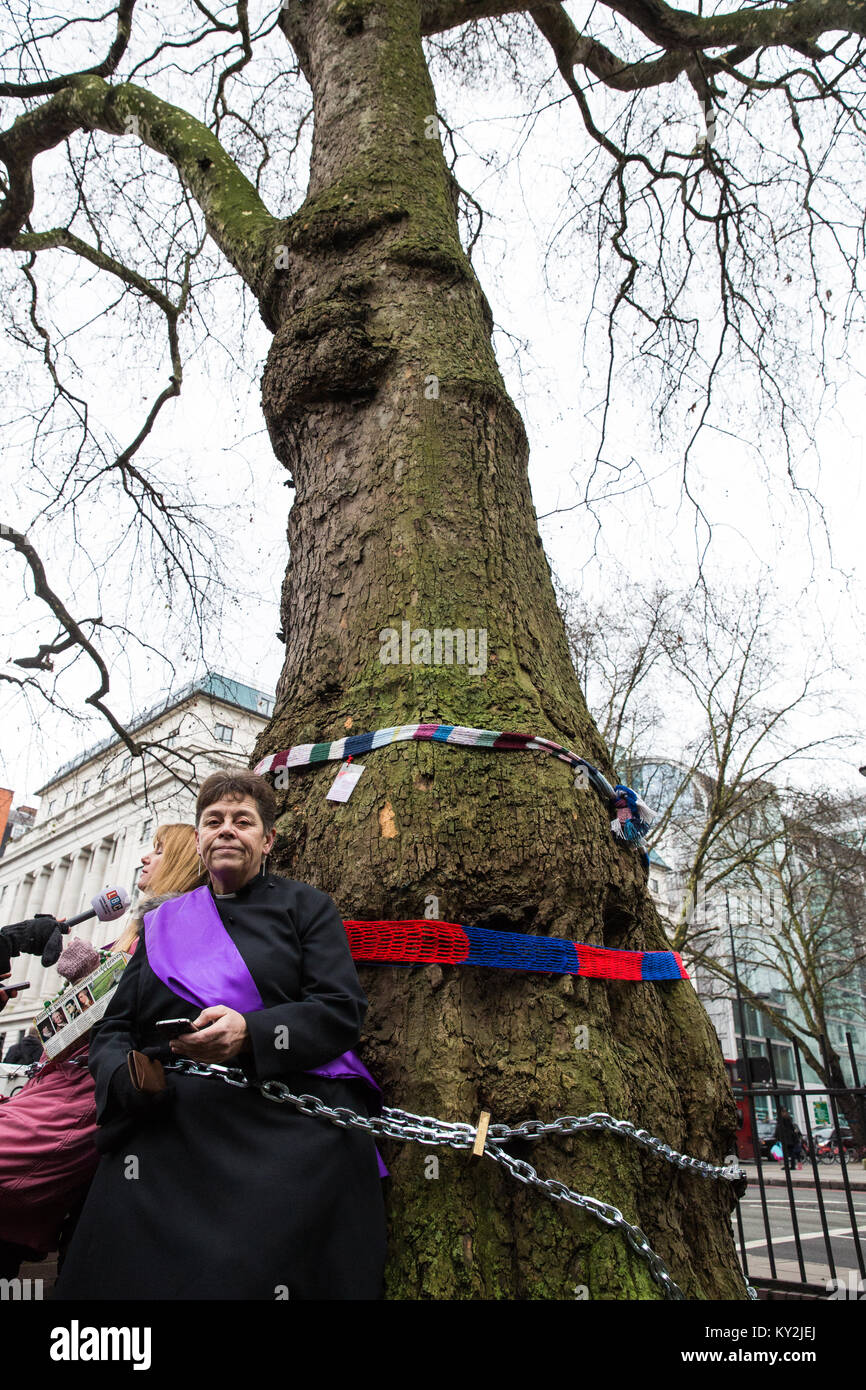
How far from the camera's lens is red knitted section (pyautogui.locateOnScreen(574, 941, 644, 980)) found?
1889 millimetres

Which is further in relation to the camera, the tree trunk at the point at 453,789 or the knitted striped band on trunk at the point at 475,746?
the knitted striped band on trunk at the point at 475,746

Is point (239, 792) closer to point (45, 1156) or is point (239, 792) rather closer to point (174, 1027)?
point (174, 1027)

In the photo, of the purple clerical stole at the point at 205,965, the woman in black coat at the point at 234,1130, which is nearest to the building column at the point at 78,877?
the purple clerical stole at the point at 205,965

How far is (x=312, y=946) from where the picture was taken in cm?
170

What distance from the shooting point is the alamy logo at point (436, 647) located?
226 cm

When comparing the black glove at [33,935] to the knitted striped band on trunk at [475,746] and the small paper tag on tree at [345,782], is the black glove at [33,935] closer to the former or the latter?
the knitted striped band on trunk at [475,746]

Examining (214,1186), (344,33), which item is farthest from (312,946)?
(344,33)

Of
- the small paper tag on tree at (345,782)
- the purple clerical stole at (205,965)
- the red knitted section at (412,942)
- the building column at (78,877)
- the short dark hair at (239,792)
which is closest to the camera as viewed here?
the purple clerical stole at (205,965)

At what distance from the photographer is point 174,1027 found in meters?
1.51

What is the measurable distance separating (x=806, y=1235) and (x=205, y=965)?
11.8 m

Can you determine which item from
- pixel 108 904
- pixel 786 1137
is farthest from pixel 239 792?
pixel 786 1137
